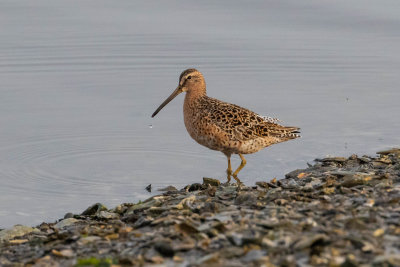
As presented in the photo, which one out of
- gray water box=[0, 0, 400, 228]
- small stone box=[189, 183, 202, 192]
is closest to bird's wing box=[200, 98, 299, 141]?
gray water box=[0, 0, 400, 228]

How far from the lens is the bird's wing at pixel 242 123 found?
9617 mm

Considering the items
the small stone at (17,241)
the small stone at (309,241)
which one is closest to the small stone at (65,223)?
the small stone at (17,241)

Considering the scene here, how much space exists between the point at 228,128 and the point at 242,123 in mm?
229

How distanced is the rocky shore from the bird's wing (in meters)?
1.81

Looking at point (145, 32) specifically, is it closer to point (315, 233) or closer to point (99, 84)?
point (99, 84)

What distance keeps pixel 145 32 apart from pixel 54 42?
5.44 feet

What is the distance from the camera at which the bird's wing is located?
31.6 ft

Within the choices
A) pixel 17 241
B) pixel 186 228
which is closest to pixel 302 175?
pixel 186 228

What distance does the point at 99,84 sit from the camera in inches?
518

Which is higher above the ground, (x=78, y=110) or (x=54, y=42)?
(x=54, y=42)

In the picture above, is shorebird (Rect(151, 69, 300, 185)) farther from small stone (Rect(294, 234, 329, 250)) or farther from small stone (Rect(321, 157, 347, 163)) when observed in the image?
small stone (Rect(294, 234, 329, 250))

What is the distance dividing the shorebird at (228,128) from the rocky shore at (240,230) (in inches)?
69.8

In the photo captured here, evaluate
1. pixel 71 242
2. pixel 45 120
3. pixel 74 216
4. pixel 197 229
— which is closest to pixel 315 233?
pixel 197 229

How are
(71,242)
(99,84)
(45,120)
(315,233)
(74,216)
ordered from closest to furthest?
(315,233)
(71,242)
(74,216)
(45,120)
(99,84)
